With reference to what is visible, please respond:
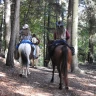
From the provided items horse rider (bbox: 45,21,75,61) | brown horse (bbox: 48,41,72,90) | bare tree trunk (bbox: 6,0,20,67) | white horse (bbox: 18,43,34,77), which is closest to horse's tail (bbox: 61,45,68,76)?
brown horse (bbox: 48,41,72,90)

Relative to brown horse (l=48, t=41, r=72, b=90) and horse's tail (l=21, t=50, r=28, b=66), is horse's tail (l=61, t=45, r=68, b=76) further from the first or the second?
horse's tail (l=21, t=50, r=28, b=66)

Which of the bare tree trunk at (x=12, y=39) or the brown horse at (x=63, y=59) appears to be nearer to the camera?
the brown horse at (x=63, y=59)

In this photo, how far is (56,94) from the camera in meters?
7.73

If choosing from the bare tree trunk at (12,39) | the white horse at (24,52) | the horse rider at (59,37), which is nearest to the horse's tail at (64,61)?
the horse rider at (59,37)

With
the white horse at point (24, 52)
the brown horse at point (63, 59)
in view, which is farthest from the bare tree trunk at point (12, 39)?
the brown horse at point (63, 59)

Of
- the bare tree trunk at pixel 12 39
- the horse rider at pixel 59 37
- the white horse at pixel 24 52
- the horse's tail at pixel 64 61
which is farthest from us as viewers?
the bare tree trunk at pixel 12 39

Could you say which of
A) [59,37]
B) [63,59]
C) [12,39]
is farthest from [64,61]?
[12,39]

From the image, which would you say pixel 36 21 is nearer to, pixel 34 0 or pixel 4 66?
pixel 34 0

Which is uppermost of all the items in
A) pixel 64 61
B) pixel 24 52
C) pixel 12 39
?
pixel 12 39

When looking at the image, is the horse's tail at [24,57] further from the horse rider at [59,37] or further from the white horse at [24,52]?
the horse rider at [59,37]

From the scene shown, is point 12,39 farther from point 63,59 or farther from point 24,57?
point 63,59

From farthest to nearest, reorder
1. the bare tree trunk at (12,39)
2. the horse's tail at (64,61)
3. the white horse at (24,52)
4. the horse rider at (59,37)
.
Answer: the bare tree trunk at (12,39) < the white horse at (24,52) < the horse rider at (59,37) < the horse's tail at (64,61)

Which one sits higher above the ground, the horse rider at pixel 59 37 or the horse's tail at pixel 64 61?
the horse rider at pixel 59 37

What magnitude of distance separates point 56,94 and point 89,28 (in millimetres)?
19094
